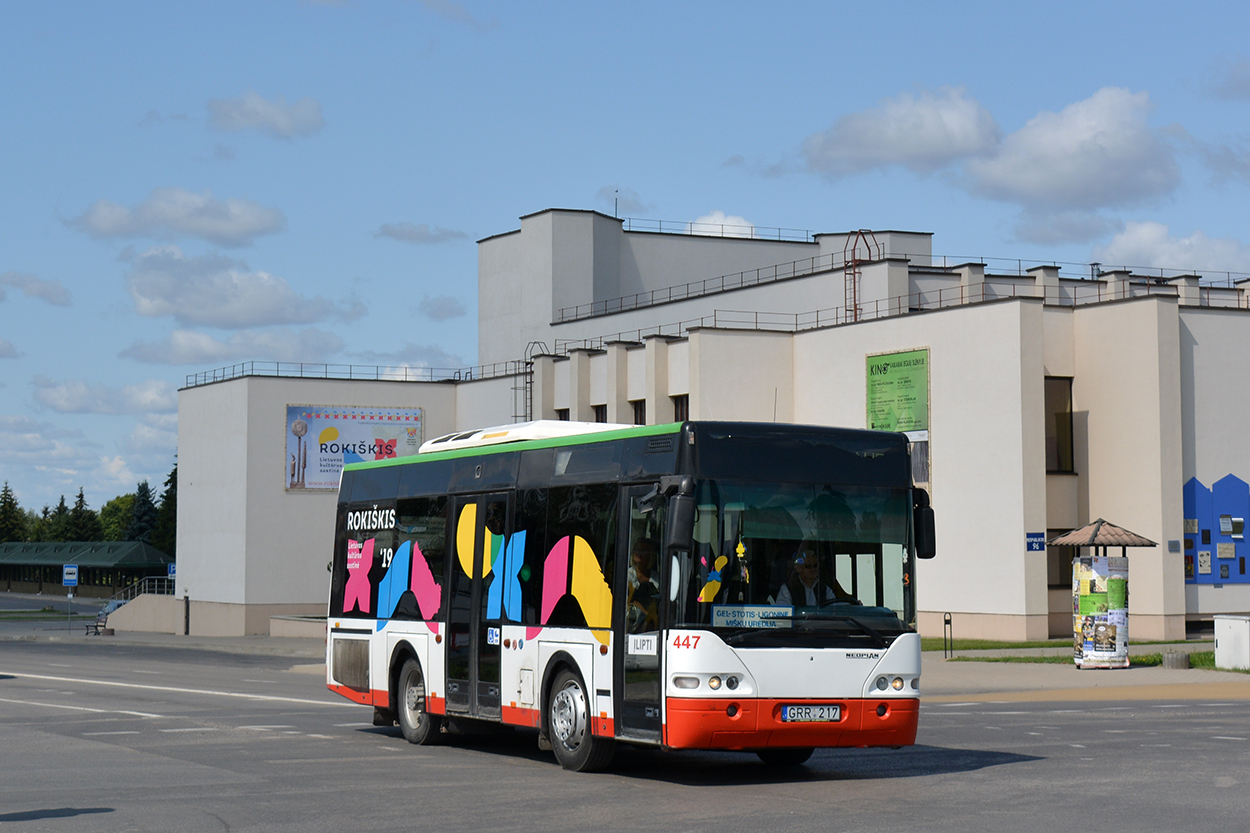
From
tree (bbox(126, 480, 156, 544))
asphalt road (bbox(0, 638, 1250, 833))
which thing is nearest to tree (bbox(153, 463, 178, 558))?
tree (bbox(126, 480, 156, 544))

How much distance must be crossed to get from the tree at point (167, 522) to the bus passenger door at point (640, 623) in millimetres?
116139

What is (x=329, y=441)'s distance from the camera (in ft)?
207

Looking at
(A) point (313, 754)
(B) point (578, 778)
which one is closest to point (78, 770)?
(A) point (313, 754)

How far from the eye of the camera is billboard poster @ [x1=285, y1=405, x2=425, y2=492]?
62594mm

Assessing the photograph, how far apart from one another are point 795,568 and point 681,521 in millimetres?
1205

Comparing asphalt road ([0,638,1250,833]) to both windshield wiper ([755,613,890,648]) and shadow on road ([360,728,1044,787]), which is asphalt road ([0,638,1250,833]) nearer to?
shadow on road ([360,728,1044,787])

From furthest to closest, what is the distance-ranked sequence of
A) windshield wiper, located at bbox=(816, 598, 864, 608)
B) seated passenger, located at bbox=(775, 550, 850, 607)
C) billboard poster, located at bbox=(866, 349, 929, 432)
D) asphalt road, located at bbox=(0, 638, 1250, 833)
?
billboard poster, located at bbox=(866, 349, 929, 432)
windshield wiper, located at bbox=(816, 598, 864, 608)
seated passenger, located at bbox=(775, 550, 850, 607)
asphalt road, located at bbox=(0, 638, 1250, 833)

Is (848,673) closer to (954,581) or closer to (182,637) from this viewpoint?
(954,581)

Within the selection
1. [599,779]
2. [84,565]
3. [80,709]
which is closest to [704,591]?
[599,779]

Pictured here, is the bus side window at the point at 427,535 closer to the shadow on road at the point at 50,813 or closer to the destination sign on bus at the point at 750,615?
the destination sign on bus at the point at 750,615

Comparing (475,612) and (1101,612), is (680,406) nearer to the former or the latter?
(1101,612)

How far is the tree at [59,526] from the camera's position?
17862 cm

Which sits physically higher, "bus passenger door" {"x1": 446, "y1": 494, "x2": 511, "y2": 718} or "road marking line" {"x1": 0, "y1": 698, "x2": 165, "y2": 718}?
"bus passenger door" {"x1": 446, "y1": 494, "x2": 511, "y2": 718}

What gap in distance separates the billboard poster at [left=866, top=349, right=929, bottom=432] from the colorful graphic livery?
2858 centimetres
